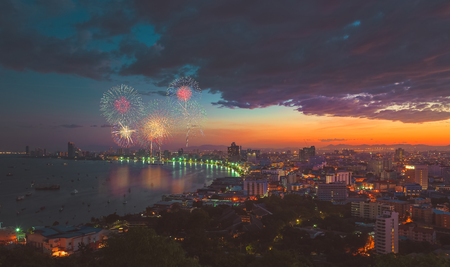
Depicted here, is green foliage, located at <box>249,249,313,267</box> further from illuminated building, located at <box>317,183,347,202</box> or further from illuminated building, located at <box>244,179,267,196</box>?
illuminated building, located at <box>244,179,267,196</box>

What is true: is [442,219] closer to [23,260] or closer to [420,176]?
[420,176]

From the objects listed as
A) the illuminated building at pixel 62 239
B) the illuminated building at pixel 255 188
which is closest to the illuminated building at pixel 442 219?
the illuminated building at pixel 255 188

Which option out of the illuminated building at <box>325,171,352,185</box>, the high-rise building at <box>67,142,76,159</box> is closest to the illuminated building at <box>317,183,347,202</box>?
the illuminated building at <box>325,171,352,185</box>

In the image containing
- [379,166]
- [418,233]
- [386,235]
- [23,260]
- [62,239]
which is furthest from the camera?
[379,166]

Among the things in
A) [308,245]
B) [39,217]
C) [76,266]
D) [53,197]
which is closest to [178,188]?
[53,197]

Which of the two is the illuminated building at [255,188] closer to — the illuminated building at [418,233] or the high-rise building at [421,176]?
the illuminated building at [418,233]

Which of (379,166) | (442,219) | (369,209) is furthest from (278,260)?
(379,166)
